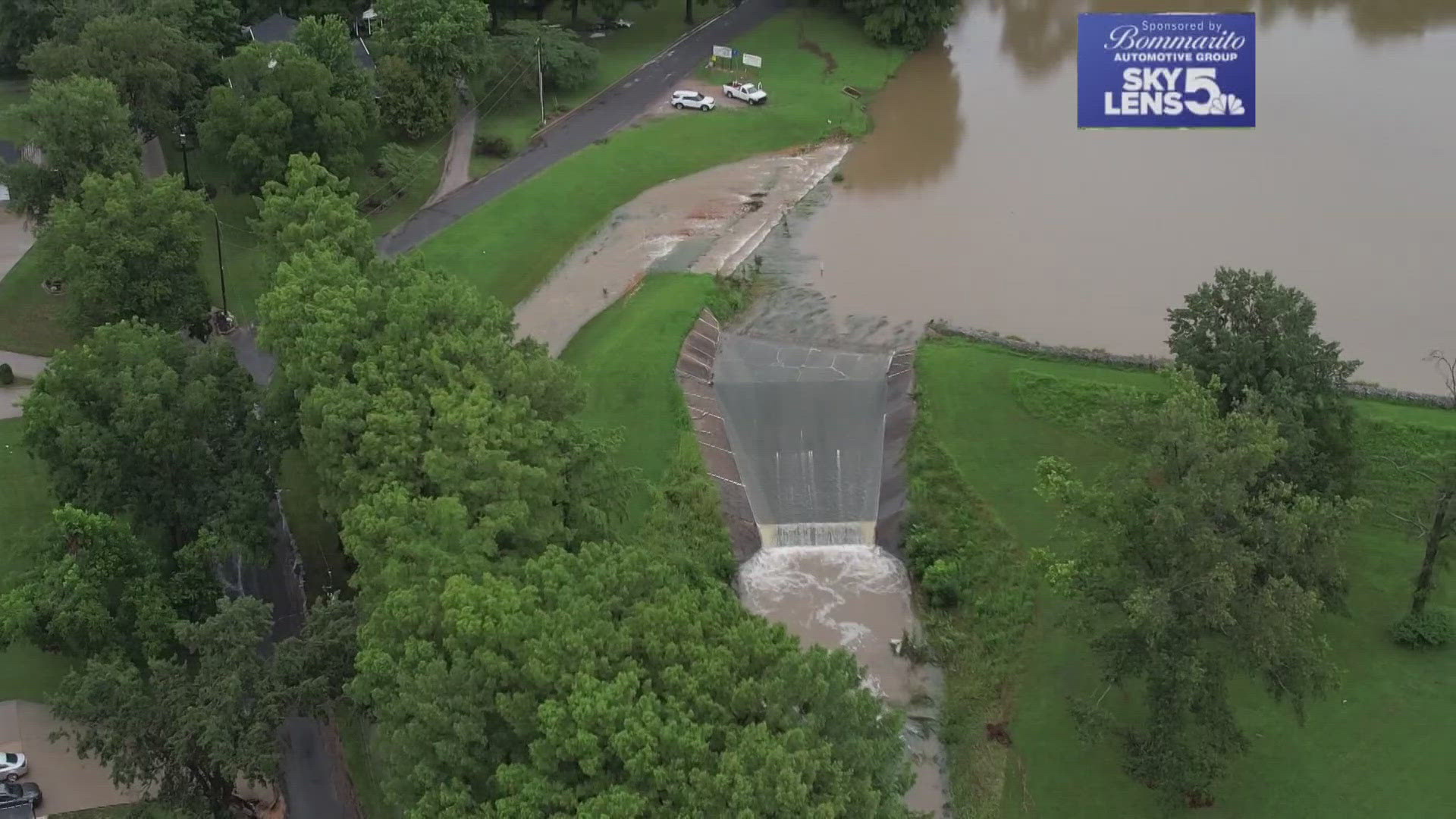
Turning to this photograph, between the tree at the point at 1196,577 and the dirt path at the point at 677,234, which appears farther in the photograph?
the dirt path at the point at 677,234

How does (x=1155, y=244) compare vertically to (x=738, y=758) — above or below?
above

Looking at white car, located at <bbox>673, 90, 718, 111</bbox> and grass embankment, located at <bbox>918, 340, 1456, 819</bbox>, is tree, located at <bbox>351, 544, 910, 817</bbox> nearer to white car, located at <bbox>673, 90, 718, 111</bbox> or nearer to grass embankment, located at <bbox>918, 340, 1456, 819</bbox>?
grass embankment, located at <bbox>918, 340, 1456, 819</bbox>

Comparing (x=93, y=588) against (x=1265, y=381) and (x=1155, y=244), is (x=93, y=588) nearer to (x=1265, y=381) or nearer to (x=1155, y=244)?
(x=1265, y=381)

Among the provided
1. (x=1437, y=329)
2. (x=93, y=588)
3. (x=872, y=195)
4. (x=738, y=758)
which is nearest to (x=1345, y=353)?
(x=1437, y=329)

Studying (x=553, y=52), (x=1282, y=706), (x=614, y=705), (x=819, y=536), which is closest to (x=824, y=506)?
(x=819, y=536)

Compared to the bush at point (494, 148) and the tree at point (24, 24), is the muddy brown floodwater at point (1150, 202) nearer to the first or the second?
the bush at point (494, 148)

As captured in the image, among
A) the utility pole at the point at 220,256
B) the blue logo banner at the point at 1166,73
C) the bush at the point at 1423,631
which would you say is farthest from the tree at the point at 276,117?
the bush at the point at 1423,631
